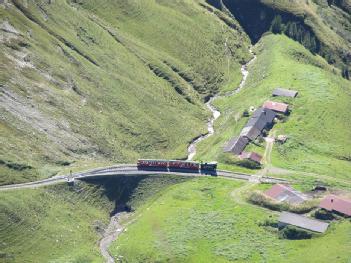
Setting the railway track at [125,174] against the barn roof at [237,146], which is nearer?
the railway track at [125,174]

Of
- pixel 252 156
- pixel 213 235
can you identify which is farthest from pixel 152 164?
pixel 213 235

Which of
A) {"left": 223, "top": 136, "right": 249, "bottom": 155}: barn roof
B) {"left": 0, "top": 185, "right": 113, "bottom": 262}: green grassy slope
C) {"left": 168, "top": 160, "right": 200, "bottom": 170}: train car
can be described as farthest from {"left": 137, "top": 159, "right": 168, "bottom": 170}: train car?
{"left": 223, "top": 136, "right": 249, "bottom": 155}: barn roof

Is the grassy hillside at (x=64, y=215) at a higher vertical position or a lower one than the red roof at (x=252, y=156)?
lower

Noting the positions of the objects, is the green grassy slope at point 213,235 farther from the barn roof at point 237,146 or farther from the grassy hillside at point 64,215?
the barn roof at point 237,146

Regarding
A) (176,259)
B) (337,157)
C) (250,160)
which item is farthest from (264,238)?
(337,157)

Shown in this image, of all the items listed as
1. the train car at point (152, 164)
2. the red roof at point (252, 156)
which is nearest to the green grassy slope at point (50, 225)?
the train car at point (152, 164)

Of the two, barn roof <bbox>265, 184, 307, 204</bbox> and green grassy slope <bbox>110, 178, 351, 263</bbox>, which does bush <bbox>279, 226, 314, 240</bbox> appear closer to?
green grassy slope <bbox>110, 178, 351, 263</bbox>

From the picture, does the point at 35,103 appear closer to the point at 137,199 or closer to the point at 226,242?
the point at 137,199
